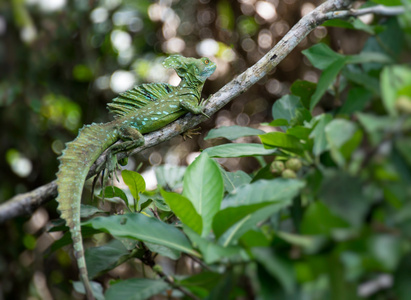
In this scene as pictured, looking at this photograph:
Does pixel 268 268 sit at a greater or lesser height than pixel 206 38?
lesser

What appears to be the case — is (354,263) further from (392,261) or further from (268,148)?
(268,148)

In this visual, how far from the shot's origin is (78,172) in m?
2.13

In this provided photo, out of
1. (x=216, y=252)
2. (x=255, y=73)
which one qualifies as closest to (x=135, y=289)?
(x=216, y=252)

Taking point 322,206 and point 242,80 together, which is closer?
point 322,206

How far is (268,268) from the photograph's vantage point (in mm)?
789

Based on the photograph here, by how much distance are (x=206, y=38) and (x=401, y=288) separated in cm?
418

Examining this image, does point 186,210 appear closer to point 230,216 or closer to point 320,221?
point 230,216

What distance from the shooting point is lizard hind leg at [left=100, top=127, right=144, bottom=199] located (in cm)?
241

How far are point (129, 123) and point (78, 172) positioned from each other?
0.71 meters

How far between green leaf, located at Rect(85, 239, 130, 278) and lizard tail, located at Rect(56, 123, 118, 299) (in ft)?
0.27

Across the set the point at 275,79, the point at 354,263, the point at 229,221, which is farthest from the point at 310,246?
the point at 275,79

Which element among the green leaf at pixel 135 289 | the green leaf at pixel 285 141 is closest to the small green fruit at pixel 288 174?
the green leaf at pixel 285 141

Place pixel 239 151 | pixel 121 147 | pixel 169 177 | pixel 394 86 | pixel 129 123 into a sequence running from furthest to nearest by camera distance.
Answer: pixel 129 123 < pixel 121 147 < pixel 169 177 < pixel 239 151 < pixel 394 86

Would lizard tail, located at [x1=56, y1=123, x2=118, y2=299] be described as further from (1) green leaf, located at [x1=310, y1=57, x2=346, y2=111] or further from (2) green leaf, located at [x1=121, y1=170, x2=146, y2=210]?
(1) green leaf, located at [x1=310, y1=57, x2=346, y2=111]
